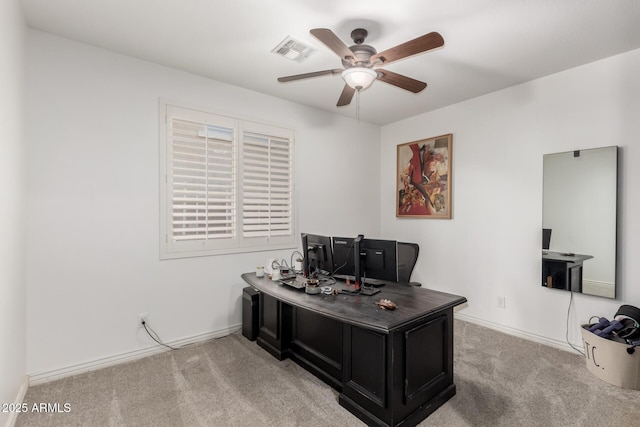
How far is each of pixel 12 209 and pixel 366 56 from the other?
2.59 m

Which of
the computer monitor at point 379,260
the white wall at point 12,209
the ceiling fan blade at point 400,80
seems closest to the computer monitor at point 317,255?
the computer monitor at point 379,260

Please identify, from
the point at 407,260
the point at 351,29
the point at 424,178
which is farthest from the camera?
the point at 424,178

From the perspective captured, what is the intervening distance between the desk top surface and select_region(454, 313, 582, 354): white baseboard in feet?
5.28

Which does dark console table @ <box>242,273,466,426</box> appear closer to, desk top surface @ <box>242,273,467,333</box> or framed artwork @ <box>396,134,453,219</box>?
desk top surface @ <box>242,273,467,333</box>

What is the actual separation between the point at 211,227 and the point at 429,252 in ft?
9.65

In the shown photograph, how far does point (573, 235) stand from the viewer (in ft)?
9.50

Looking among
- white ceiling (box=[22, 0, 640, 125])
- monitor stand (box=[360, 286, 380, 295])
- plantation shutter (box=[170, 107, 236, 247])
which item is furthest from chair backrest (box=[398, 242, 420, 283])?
plantation shutter (box=[170, 107, 236, 247])

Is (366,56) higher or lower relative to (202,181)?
higher

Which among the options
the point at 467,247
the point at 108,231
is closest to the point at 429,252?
the point at 467,247

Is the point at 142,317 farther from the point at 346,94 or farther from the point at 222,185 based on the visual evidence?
the point at 346,94

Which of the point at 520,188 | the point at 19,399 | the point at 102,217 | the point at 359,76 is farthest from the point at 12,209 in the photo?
the point at 520,188

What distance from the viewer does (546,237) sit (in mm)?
3088

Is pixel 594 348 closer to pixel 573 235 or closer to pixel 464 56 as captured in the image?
pixel 573 235

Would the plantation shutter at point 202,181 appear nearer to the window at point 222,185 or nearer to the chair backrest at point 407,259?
the window at point 222,185
